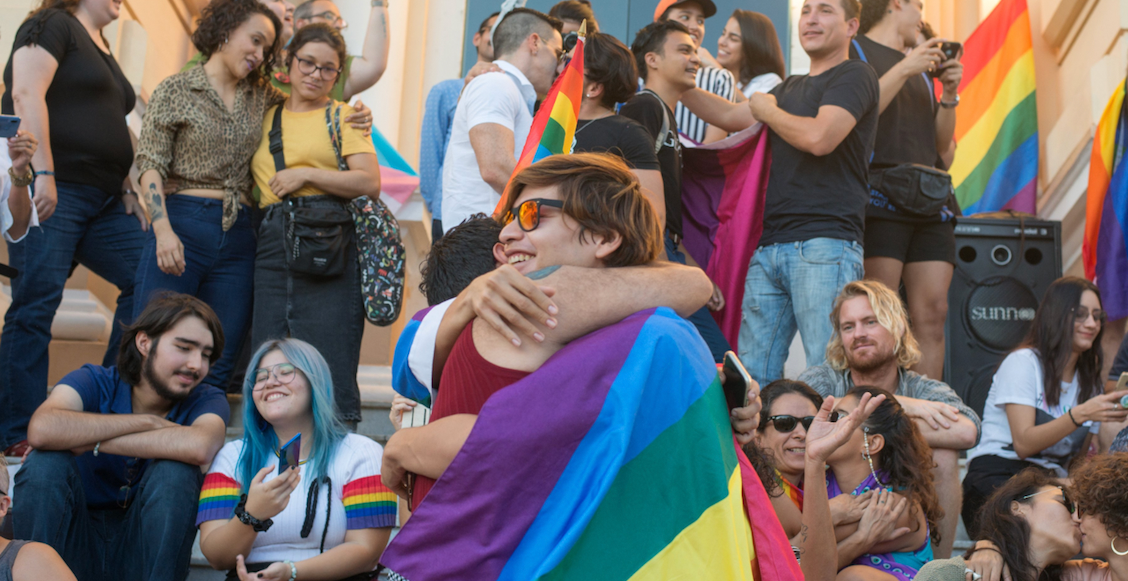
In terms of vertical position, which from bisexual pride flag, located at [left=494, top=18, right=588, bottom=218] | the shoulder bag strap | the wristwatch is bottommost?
the wristwatch

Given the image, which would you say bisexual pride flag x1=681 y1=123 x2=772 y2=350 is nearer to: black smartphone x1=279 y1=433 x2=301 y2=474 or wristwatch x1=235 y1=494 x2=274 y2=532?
black smartphone x1=279 y1=433 x2=301 y2=474

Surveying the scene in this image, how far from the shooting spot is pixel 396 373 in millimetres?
2275

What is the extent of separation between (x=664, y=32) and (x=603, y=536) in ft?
9.56

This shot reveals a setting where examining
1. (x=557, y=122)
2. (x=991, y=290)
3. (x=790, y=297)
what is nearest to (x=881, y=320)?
(x=790, y=297)

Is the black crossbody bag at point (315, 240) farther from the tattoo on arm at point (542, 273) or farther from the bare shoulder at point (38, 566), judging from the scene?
the tattoo on arm at point (542, 273)

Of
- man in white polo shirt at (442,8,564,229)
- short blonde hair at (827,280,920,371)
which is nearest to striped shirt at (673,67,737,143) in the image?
man in white polo shirt at (442,8,564,229)

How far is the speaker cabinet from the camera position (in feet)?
18.1

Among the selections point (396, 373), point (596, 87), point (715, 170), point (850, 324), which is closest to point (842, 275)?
point (850, 324)

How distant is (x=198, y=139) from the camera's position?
4273 mm

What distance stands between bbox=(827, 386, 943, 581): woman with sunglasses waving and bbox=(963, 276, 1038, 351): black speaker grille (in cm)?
247

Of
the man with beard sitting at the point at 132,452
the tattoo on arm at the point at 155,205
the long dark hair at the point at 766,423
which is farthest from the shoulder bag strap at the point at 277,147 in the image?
the long dark hair at the point at 766,423

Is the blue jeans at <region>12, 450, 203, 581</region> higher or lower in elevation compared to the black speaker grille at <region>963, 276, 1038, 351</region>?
lower

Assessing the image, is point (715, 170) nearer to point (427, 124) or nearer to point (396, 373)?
point (427, 124)

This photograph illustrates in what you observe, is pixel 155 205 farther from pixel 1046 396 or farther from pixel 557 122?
pixel 1046 396
